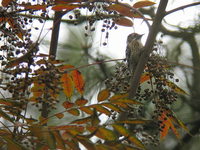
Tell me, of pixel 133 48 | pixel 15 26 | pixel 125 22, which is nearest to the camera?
pixel 15 26

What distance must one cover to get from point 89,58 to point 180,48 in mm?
670

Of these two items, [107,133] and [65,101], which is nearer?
[107,133]

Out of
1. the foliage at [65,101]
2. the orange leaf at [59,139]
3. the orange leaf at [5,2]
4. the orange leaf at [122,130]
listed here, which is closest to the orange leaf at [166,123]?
the foliage at [65,101]

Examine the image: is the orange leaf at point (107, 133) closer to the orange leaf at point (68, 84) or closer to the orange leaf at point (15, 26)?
the orange leaf at point (68, 84)

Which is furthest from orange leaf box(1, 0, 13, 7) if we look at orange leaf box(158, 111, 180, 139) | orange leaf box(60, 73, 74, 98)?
orange leaf box(158, 111, 180, 139)

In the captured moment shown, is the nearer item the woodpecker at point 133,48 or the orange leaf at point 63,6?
the orange leaf at point 63,6

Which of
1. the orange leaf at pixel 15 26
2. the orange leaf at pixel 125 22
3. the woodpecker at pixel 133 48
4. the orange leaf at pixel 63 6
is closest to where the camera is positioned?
the orange leaf at pixel 63 6

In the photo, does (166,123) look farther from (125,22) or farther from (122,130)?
(122,130)

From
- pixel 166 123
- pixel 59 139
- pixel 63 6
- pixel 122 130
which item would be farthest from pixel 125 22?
pixel 59 139

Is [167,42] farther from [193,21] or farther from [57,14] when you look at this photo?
[57,14]

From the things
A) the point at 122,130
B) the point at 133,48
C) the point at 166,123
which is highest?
the point at 133,48

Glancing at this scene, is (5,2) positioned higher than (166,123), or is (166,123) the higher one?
(5,2)

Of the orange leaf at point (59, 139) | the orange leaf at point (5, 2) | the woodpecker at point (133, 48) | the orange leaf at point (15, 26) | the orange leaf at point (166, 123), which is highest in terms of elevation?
the orange leaf at point (5, 2)

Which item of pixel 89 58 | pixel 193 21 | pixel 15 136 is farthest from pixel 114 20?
pixel 193 21
